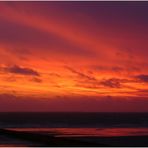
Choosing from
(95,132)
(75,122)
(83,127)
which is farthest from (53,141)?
(75,122)

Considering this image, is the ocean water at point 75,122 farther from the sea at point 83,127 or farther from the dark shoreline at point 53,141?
the dark shoreline at point 53,141

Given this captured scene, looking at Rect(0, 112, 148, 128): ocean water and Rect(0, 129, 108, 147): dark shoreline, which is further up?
Rect(0, 112, 148, 128): ocean water

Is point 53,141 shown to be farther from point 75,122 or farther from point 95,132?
point 75,122

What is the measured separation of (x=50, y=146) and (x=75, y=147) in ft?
5.88

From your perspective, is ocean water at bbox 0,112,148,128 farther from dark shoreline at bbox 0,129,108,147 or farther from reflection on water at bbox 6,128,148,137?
dark shoreline at bbox 0,129,108,147

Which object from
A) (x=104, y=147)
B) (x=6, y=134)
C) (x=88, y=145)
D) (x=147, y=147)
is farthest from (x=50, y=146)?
(x=6, y=134)

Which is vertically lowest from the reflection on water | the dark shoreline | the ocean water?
the dark shoreline

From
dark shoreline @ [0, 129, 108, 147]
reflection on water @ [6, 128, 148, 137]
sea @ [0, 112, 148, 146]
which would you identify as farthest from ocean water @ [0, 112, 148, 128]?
dark shoreline @ [0, 129, 108, 147]

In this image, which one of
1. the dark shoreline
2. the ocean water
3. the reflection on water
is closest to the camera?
the dark shoreline

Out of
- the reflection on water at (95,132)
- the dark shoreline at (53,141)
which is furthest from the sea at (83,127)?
the dark shoreline at (53,141)

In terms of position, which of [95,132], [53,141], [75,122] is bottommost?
[53,141]

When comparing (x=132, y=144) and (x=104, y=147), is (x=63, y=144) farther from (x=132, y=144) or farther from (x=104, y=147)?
(x=132, y=144)

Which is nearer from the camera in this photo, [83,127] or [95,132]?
[95,132]

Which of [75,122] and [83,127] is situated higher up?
[75,122]
